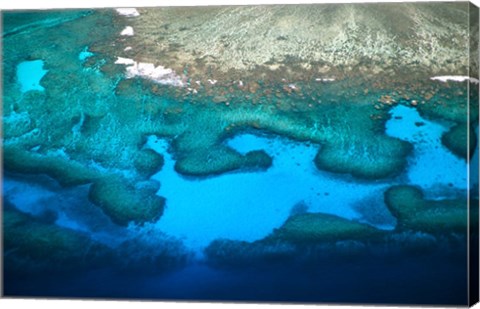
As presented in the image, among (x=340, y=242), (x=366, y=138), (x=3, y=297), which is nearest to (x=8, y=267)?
(x=3, y=297)

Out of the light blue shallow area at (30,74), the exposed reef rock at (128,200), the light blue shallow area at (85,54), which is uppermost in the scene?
the light blue shallow area at (85,54)

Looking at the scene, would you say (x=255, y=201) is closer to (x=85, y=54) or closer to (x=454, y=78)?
(x=454, y=78)

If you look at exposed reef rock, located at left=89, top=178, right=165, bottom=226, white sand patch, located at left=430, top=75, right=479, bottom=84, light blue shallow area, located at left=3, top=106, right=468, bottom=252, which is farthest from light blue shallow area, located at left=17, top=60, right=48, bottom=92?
white sand patch, located at left=430, top=75, right=479, bottom=84

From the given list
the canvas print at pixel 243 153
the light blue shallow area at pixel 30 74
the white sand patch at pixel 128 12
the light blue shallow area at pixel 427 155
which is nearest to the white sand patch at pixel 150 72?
the canvas print at pixel 243 153

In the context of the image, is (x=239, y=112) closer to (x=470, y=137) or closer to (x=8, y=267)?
(x=470, y=137)

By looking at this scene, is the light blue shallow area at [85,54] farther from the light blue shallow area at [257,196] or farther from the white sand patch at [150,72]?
the light blue shallow area at [257,196]

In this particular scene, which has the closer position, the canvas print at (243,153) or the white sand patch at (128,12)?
the canvas print at (243,153)

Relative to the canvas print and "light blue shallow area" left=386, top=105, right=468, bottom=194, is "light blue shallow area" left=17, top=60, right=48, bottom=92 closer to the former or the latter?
the canvas print

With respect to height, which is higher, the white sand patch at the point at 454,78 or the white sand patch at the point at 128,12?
the white sand patch at the point at 128,12
